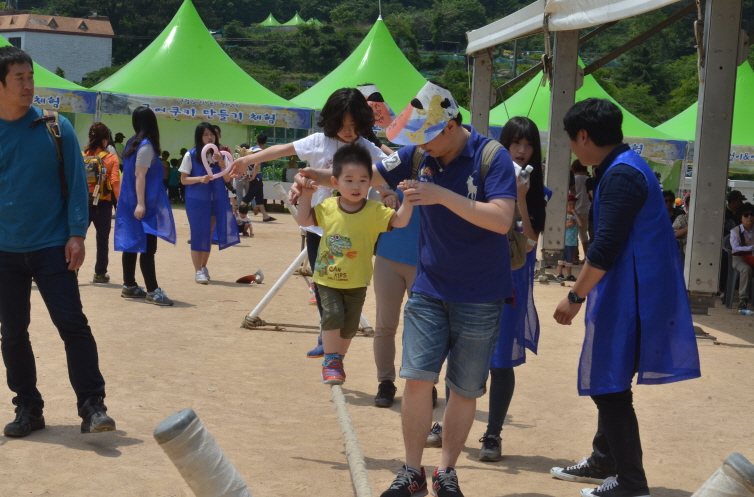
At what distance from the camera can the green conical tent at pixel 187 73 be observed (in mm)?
22047

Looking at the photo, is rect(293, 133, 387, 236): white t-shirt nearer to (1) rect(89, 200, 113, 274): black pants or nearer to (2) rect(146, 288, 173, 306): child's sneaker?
(2) rect(146, 288, 173, 306): child's sneaker

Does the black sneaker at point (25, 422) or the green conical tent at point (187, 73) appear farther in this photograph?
the green conical tent at point (187, 73)

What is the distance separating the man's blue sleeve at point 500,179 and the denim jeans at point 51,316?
91.4 inches

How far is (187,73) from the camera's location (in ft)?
74.2

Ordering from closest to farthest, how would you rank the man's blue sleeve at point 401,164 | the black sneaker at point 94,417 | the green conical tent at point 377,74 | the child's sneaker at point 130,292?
the man's blue sleeve at point 401,164 → the black sneaker at point 94,417 → the child's sneaker at point 130,292 → the green conical tent at point 377,74

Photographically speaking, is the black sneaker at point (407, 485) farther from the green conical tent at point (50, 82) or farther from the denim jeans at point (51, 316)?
the green conical tent at point (50, 82)

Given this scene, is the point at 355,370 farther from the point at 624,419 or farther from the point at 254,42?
the point at 254,42

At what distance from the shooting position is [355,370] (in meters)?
6.89

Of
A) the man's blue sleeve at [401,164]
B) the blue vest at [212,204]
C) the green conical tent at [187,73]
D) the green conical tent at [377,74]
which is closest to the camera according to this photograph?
the man's blue sleeve at [401,164]

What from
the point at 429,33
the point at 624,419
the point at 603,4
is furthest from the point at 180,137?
the point at 429,33

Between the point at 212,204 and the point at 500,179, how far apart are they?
7.57 meters

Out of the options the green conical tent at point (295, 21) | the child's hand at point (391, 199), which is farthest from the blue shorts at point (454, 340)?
the green conical tent at point (295, 21)

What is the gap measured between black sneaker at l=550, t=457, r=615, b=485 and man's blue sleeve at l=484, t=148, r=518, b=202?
158 centimetres

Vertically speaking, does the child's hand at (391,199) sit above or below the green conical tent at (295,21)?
below
